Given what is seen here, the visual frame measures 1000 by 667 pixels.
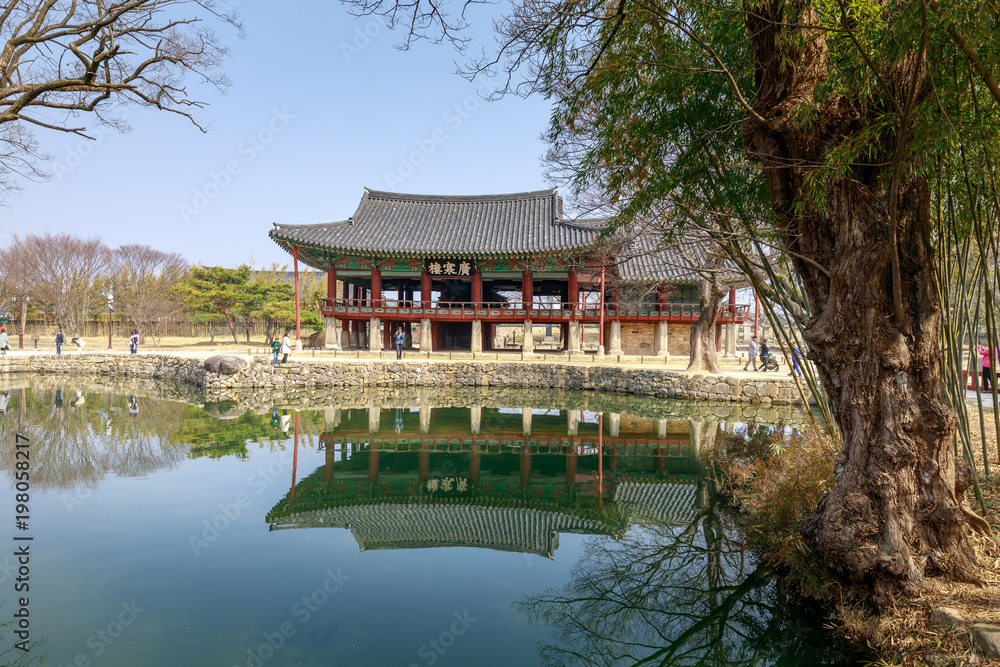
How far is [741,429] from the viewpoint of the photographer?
35.3 feet

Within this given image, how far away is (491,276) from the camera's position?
23.4m

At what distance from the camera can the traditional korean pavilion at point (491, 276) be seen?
2169 cm

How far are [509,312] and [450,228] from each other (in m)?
5.39

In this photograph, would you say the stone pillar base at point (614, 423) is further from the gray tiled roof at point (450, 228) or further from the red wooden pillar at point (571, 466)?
the gray tiled roof at point (450, 228)

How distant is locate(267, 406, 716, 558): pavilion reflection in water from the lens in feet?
21.1

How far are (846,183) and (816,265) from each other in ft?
1.86

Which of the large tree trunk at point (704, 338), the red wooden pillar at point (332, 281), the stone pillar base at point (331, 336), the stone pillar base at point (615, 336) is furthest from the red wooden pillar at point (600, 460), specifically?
the red wooden pillar at point (332, 281)

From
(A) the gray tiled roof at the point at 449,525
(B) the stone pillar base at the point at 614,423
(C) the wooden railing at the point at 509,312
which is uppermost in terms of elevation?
(C) the wooden railing at the point at 509,312

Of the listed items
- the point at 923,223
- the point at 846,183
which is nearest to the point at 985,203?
the point at 923,223

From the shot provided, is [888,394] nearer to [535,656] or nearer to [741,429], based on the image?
[535,656]

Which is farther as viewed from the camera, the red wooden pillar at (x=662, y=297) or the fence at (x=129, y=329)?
the fence at (x=129, y=329)

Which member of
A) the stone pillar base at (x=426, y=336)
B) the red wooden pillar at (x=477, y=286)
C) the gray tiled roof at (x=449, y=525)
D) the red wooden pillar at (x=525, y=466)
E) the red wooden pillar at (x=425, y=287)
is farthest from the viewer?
the red wooden pillar at (x=477, y=286)

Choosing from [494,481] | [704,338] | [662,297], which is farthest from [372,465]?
[662,297]

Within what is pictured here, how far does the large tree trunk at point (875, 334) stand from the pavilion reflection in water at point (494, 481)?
286 cm
